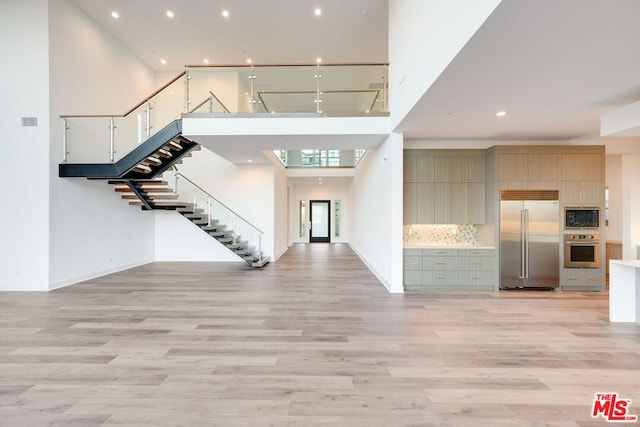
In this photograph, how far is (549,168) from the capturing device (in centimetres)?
623

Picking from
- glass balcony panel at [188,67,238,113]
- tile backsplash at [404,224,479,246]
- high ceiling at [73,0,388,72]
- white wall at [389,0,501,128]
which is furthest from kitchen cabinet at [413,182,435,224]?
glass balcony panel at [188,67,238,113]

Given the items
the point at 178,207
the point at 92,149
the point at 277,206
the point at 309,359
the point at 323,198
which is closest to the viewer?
the point at 309,359

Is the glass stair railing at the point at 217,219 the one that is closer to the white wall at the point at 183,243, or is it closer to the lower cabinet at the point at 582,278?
the white wall at the point at 183,243

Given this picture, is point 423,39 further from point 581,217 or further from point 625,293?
point 581,217

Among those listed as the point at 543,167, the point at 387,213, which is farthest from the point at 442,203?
the point at 543,167

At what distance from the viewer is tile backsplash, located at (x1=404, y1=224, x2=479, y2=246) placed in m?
6.87

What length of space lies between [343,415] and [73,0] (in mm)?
9472

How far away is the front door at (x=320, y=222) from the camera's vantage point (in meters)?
16.7

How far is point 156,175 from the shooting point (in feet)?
24.7

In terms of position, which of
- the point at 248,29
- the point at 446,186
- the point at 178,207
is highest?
the point at 248,29

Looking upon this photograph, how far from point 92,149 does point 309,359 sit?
21.9 ft

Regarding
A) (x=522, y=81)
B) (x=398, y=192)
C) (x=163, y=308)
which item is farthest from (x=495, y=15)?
(x=163, y=308)

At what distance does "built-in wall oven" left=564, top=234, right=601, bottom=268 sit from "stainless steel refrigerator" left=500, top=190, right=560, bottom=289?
0.62 feet

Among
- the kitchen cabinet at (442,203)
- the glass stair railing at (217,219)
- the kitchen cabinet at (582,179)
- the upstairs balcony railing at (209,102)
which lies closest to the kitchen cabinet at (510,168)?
the kitchen cabinet at (582,179)
